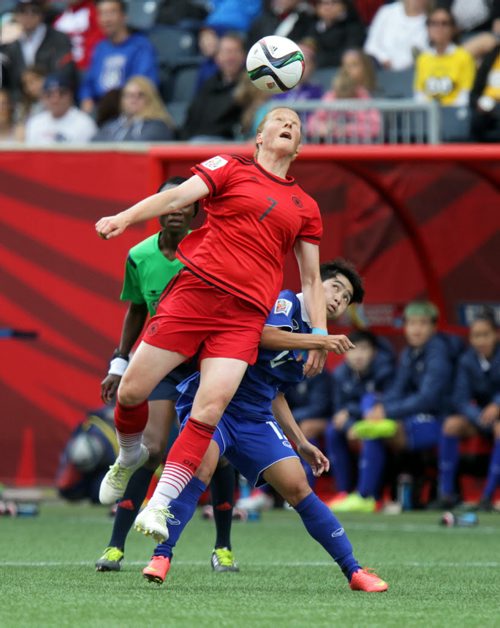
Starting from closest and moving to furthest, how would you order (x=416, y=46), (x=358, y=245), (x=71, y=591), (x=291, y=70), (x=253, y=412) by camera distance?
(x=71, y=591) → (x=253, y=412) → (x=291, y=70) → (x=358, y=245) → (x=416, y=46)

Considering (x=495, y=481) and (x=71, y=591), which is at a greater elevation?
(x=71, y=591)

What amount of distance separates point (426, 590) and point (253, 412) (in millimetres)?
1042

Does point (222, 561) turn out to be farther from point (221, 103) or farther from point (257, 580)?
point (221, 103)

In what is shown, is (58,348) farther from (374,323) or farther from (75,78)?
(75,78)

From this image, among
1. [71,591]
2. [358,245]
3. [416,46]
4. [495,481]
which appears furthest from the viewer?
[416,46]

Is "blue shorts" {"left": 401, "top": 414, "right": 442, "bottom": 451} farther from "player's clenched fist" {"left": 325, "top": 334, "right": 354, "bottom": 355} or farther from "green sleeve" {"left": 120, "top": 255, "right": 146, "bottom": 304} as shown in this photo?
"player's clenched fist" {"left": 325, "top": 334, "right": 354, "bottom": 355}

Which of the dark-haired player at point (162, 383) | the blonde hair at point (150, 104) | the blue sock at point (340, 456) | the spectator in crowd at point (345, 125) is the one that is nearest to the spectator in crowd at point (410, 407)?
the blue sock at point (340, 456)

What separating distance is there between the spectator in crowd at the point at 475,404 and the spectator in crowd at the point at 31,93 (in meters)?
5.81

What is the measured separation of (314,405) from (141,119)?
3.17 metres

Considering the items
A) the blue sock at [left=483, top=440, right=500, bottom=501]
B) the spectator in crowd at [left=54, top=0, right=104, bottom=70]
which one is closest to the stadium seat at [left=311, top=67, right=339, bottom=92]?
the spectator in crowd at [left=54, top=0, right=104, bottom=70]

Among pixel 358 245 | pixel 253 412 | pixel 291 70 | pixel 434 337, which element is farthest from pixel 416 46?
pixel 253 412

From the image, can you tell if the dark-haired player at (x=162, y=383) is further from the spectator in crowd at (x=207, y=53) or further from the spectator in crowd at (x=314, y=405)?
the spectator in crowd at (x=207, y=53)

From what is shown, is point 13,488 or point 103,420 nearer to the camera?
point 103,420

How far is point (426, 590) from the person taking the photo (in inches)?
241
